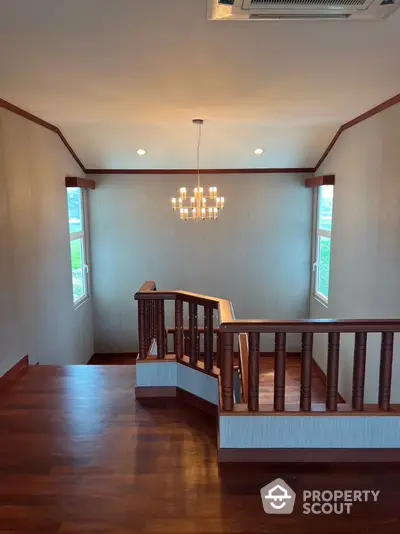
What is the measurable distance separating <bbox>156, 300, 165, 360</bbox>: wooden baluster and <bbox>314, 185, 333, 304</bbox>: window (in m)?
3.68

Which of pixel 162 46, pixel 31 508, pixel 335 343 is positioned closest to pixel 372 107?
pixel 162 46

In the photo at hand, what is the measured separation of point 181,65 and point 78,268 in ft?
14.2

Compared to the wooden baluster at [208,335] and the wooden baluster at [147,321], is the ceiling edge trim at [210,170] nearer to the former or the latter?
the wooden baluster at [147,321]

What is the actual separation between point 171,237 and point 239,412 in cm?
487

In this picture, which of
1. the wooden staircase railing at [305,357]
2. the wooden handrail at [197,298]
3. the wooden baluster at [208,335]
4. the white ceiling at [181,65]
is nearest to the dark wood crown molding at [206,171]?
the white ceiling at [181,65]

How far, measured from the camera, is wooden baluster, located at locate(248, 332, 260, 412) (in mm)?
2494

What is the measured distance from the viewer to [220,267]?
7.24 meters

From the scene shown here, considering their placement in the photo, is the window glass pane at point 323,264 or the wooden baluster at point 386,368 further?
the window glass pane at point 323,264

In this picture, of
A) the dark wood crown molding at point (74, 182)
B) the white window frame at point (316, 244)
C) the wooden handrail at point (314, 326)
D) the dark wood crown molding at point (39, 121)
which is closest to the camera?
the wooden handrail at point (314, 326)

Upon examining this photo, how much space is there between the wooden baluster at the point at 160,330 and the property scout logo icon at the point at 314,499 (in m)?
1.33

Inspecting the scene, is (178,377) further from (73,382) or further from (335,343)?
(335,343)

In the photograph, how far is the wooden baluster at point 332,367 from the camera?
250 centimetres

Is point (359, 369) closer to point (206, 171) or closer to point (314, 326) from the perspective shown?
point (314, 326)

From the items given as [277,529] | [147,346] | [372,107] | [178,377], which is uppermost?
[372,107]
